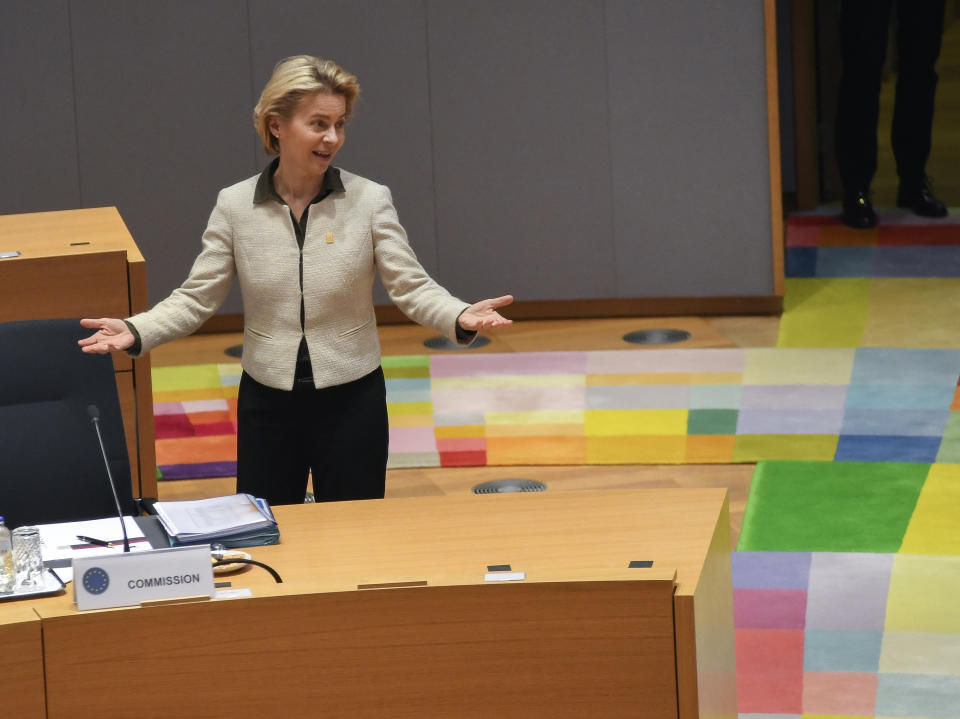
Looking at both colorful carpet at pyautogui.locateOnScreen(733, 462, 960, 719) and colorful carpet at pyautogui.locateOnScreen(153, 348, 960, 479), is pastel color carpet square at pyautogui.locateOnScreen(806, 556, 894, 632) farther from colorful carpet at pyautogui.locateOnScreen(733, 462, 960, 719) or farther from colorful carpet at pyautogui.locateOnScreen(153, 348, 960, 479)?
colorful carpet at pyautogui.locateOnScreen(153, 348, 960, 479)

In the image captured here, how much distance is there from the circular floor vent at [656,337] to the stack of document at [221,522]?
3979mm

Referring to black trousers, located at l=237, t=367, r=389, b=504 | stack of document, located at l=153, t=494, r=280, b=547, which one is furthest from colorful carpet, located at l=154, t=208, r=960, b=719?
stack of document, located at l=153, t=494, r=280, b=547

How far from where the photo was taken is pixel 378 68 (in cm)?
736

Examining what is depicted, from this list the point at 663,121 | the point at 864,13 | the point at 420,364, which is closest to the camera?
the point at 420,364

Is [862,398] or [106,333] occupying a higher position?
[106,333]

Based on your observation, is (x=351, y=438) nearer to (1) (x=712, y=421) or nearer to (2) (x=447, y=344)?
(1) (x=712, y=421)

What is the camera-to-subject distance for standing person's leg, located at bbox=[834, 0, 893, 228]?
7902 millimetres

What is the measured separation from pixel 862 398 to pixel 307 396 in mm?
3001

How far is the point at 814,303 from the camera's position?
741cm

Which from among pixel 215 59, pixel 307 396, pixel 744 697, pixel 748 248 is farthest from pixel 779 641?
pixel 215 59

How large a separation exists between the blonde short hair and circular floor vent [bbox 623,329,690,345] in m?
3.59

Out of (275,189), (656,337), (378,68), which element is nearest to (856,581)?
(275,189)

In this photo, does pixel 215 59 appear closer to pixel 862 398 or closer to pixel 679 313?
pixel 679 313

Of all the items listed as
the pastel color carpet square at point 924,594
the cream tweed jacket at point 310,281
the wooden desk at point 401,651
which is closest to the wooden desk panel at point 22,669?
the wooden desk at point 401,651
